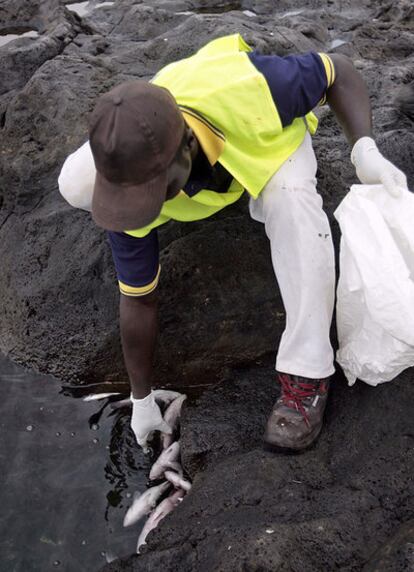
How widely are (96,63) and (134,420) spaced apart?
2.66 meters

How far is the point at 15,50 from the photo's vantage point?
16.9 feet

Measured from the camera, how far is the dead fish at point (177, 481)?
3.19 m

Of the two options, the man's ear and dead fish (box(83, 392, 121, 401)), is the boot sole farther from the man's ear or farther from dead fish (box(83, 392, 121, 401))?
the man's ear

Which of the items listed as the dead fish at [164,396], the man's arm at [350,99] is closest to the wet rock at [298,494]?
the dead fish at [164,396]

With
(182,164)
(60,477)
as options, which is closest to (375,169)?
(182,164)

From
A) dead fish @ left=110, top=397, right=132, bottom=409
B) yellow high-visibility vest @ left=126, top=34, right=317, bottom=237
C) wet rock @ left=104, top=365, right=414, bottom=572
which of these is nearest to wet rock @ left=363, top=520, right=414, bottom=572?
wet rock @ left=104, top=365, right=414, bottom=572

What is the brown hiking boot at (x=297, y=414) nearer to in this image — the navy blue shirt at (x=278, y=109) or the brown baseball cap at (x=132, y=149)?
the navy blue shirt at (x=278, y=109)

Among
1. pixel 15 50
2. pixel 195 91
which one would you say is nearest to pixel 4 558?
pixel 195 91

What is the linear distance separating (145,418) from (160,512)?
468mm

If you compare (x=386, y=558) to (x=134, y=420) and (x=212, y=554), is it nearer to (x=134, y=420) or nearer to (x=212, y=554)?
(x=212, y=554)

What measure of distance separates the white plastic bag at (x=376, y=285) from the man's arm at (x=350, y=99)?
0.43 metres

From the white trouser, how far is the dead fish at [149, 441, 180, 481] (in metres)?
0.80

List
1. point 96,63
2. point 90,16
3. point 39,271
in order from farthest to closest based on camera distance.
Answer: point 90,16 < point 96,63 < point 39,271

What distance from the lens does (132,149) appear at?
227 centimetres
